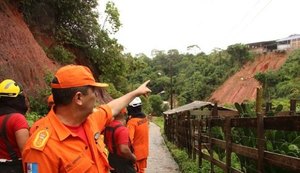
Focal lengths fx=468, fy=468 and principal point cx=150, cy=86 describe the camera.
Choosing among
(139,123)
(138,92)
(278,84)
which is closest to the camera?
(138,92)

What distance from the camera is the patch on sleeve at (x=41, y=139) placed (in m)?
2.81

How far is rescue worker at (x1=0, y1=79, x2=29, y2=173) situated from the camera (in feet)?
14.8

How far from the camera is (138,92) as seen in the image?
409cm

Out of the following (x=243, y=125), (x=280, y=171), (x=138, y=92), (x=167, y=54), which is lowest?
(x=280, y=171)

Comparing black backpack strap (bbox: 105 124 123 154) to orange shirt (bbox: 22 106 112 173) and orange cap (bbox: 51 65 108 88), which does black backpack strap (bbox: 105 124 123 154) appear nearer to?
orange shirt (bbox: 22 106 112 173)

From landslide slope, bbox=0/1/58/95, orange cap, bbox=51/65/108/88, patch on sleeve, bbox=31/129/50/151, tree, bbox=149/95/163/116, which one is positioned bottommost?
tree, bbox=149/95/163/116

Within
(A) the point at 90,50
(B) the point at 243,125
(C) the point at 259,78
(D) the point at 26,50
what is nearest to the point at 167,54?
(C) the point at 259,78

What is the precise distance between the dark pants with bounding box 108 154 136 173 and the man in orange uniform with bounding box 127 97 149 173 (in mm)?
800

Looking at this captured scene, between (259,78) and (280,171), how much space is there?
5850 centimetres

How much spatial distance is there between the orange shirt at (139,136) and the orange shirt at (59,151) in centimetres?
347

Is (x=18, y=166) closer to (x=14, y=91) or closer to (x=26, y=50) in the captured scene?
(x=14, y=91)

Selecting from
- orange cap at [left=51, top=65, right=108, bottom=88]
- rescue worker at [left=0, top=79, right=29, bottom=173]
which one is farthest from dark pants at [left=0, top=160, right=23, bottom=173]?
orange cap at [left=51, top=65, right=108, bottom=88]

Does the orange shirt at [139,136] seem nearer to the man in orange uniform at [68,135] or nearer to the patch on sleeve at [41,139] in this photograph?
the man in orange uniform at [68,135]

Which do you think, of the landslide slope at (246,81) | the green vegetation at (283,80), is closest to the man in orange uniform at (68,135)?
the green vegetation at (283,80)
